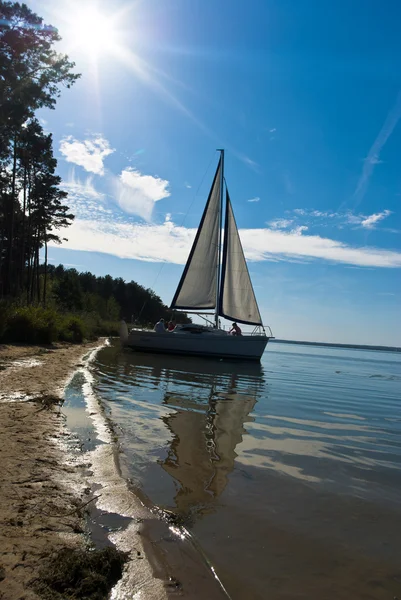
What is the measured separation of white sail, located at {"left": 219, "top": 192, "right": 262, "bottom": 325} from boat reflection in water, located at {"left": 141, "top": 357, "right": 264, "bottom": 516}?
11.9 meters

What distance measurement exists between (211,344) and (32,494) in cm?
2049

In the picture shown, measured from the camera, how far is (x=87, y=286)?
295 ft

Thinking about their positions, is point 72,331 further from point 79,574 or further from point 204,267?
point 79,574

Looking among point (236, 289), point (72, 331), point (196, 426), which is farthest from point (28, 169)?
point (196, 426)

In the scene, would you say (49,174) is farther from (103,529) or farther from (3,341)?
(103,529)

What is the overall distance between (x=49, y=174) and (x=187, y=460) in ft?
106

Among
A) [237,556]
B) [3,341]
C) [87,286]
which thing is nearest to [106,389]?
[237,556]

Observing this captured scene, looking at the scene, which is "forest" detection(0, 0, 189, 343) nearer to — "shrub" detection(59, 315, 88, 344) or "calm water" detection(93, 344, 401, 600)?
"shrub" detection(59, 315, 88, 344)

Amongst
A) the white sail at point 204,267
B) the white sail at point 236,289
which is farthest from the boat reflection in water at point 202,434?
the white sail at point 204,267

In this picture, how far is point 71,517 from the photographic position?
3119mm

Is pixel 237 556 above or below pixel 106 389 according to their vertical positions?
above

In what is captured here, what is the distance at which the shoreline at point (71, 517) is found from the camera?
7.95 ft

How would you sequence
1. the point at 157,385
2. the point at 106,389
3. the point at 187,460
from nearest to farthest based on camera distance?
the point at 187,460 < the point at 106,389 < the point at 157,385

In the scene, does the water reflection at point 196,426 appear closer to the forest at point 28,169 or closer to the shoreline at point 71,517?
the shoreline at point 71,517
